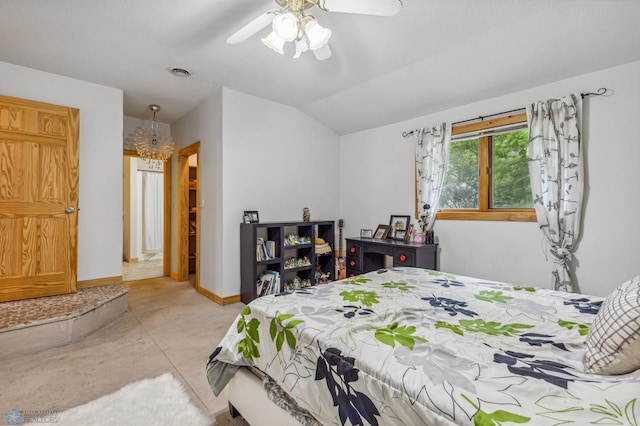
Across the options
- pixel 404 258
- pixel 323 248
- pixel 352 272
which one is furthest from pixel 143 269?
pixel 404 258

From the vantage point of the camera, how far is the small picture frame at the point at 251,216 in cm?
368

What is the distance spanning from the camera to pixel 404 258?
11.0ft

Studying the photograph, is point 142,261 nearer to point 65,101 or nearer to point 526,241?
point 65,101

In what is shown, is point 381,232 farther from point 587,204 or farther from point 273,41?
point 273,41

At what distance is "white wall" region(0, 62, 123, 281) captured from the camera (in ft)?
10.9

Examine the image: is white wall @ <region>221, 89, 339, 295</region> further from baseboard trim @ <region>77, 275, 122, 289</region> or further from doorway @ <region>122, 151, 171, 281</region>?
doorway @ <region>122, 151, 171, 281</region>

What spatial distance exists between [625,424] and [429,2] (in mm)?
2331

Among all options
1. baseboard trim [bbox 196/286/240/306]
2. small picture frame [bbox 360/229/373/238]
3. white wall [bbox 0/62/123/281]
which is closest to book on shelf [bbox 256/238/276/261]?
baseboard trim [bbox 196/286/240/306]

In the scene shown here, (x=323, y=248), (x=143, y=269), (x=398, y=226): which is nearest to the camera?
(x=398, y=226)

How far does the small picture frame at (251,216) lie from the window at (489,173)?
223cm

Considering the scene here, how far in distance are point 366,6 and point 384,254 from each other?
8.62 feet

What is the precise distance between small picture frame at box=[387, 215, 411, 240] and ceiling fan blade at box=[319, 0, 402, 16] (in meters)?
2.59

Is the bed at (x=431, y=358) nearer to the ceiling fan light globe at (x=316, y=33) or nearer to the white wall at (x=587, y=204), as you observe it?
the white wall at (x=587, y=204)

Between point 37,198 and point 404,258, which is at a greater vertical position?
point 37,198
